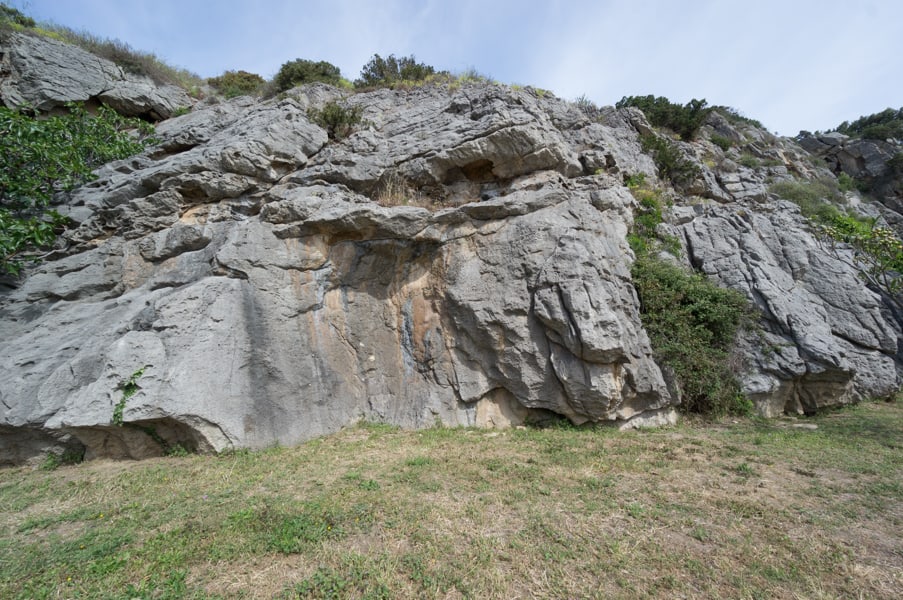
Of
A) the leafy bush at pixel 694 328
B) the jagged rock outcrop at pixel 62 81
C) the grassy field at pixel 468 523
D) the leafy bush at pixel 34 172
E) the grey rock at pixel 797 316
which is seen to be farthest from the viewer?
the jagged rock outcrop at pixel 62 81

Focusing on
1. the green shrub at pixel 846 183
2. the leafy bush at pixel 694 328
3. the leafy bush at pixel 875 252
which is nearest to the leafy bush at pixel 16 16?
the leafy bush at pixel 694 328

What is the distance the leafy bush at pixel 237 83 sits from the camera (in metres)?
17.0

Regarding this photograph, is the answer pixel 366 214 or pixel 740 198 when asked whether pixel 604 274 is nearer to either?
pixel 366 214

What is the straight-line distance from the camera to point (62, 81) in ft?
41.2

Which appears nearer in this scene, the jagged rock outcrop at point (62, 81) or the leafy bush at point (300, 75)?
the jagged rock outcrop at point (62, 81)

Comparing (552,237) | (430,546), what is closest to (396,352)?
(552,237)

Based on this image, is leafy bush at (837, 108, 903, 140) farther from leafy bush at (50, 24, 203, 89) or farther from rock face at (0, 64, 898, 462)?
leafy bush at (50, 24, 203, 89)

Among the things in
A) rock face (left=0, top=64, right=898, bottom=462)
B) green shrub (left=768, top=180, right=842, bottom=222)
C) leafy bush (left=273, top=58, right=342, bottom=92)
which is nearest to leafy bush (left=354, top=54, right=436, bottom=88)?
leafy bush (left=273, top=58, right=342, bottom=92)

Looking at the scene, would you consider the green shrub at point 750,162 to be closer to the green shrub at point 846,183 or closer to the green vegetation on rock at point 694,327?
A: the green shrub at point 846,183

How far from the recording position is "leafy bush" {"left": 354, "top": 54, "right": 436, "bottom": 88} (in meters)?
16.0

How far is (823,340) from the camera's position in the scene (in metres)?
9.02

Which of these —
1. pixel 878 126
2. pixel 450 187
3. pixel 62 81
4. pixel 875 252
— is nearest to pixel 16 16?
pixel 62 81

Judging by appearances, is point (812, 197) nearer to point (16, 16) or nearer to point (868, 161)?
point (868, 161)

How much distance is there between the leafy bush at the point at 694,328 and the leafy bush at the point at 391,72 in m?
13.1
